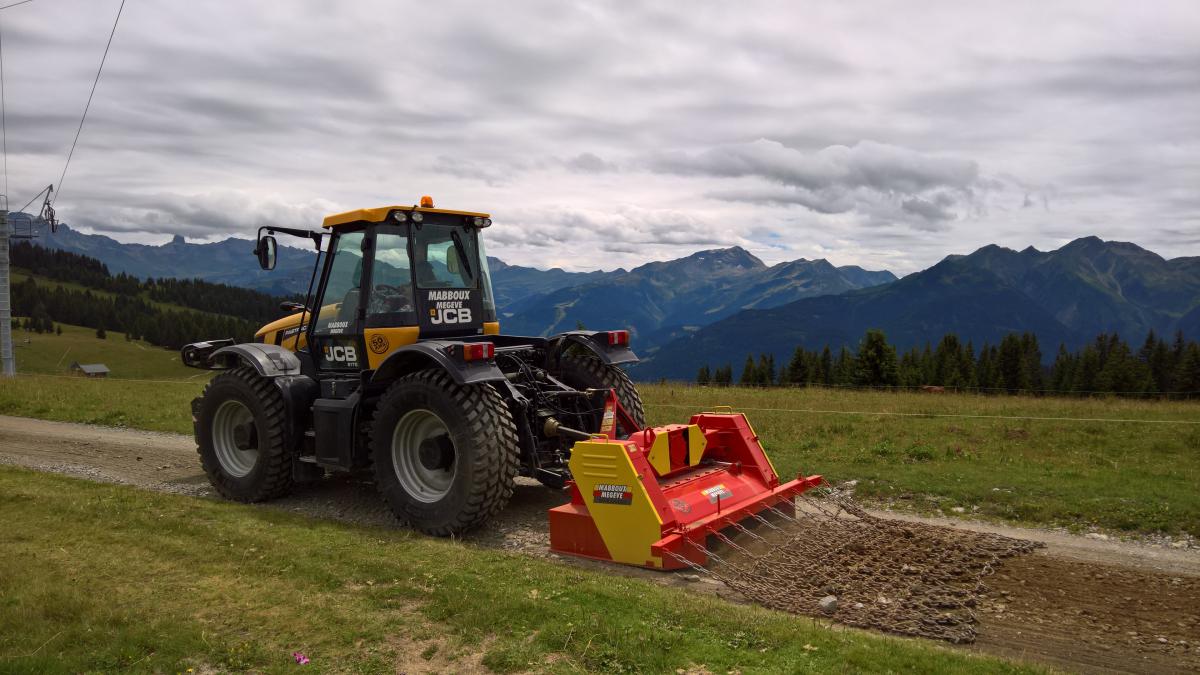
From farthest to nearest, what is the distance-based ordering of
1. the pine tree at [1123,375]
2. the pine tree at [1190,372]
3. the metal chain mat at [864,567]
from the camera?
1. the pine tree at [1123,375]
2. the pine tree at [1190,372]
3. the metal chain mat at [864,567]

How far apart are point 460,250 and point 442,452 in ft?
8.55

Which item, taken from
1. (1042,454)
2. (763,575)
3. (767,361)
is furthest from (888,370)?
(763,575)

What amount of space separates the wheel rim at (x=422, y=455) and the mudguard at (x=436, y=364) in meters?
0.56

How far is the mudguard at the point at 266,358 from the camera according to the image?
30.1ft

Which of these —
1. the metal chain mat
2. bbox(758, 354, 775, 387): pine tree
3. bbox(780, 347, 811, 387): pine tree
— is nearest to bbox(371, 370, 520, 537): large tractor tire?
the metal chain mat

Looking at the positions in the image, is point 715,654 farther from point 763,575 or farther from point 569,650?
point 763,575

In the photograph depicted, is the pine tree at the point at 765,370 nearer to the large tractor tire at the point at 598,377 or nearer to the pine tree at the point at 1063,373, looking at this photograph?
the pine tree at the point at 1063,373

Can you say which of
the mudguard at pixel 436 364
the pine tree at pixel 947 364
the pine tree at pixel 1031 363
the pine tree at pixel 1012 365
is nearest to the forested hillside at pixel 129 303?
the pine tree at pixel 947 364

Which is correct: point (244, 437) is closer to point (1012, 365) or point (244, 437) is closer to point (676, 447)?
point (676, 447)

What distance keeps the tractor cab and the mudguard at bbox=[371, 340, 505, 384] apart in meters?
0.32

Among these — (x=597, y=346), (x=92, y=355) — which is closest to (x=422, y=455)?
(x=597, y=346)

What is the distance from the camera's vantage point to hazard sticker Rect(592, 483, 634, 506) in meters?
6.61

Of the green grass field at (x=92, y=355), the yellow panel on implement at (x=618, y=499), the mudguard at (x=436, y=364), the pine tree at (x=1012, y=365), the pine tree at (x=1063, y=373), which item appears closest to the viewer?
the yellow panel on implement at (x=618, y=499)

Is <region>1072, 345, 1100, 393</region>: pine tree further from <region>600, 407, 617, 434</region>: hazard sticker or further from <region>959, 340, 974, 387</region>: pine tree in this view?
<region>600, 407, 617, 434</region>: hazard sticker
